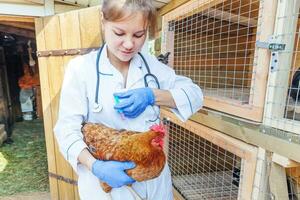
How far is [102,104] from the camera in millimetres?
882

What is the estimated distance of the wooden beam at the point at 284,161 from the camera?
0.87 metres

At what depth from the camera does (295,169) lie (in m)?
1.10

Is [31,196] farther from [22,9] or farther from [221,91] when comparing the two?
[221,91]

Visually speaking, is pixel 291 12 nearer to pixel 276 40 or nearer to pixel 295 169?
pixel 276 40

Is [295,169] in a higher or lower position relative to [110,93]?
lower

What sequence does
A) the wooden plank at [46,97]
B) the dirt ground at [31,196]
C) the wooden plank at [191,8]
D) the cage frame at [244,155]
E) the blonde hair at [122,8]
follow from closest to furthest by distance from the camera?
1. the blonde hair at [122,8]
2. the cage frame at [244,155]
3. the wooden plank at [191,8]
4. the wooden plank at [46,97]
5. the dirt ground at [31,196]

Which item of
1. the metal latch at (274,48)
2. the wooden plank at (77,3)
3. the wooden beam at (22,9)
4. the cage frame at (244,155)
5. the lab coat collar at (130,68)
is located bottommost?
the cage frame at (244,155)

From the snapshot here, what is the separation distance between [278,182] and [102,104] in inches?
27.7

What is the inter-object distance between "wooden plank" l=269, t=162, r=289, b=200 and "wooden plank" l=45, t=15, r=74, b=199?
53.6 inches

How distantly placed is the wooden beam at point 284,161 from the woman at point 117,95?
0.33 m

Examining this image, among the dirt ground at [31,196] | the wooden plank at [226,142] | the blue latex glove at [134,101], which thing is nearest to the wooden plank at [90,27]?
the wooden plank at [226,142]

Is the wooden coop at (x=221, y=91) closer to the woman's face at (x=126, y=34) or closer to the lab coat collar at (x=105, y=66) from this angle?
the woman's face at (x=126, y=34)

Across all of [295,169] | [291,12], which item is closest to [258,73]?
[291,12]

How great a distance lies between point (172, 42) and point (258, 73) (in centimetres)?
85
